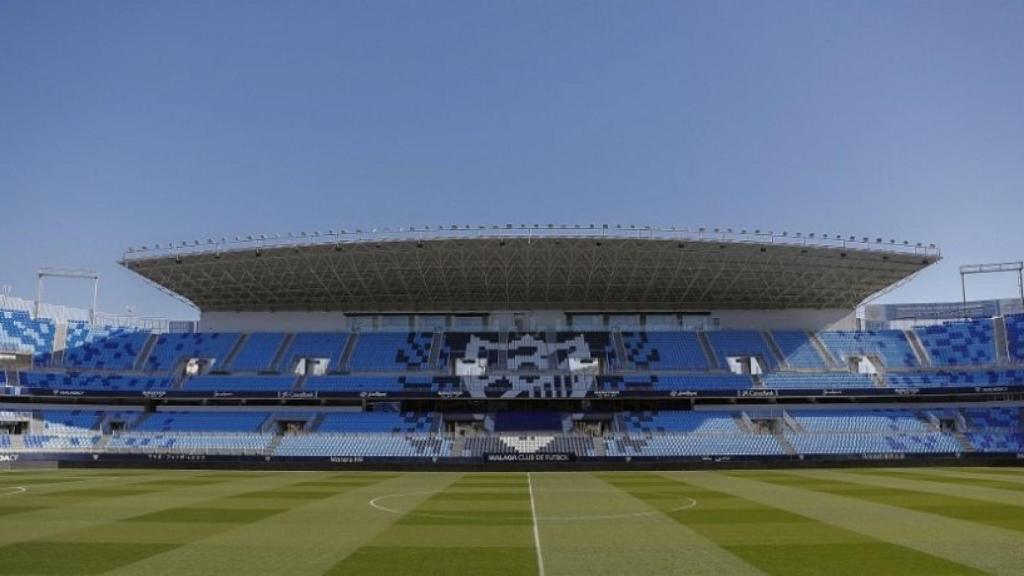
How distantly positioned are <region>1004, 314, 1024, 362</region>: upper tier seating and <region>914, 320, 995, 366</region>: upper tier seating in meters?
1.15

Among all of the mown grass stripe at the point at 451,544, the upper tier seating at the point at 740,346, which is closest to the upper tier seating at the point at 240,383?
the upper tier seating at the point at 740,346

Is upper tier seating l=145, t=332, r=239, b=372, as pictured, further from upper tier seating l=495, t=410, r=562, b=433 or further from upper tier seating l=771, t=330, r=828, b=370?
upper tier seating l=771, t=330, r=828, b=370

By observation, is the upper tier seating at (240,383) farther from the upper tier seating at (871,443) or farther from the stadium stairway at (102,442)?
the upper tier seating at (871,443)

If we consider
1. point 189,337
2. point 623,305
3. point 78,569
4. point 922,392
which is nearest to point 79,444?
point 189,337

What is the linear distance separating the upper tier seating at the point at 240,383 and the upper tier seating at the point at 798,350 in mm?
38154

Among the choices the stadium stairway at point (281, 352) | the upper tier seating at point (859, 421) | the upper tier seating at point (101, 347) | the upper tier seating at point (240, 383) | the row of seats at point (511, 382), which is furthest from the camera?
the stadium stairway at point (281, 352)

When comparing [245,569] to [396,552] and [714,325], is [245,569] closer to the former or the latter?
[396,552]

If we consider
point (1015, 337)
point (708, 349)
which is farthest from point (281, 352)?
point (1015, 337)

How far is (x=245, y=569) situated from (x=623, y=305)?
52.8 metres

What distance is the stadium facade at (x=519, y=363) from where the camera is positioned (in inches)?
2025

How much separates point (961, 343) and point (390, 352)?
44494 millimetres

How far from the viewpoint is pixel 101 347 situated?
62.6 metres

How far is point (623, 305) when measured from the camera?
63938 mm

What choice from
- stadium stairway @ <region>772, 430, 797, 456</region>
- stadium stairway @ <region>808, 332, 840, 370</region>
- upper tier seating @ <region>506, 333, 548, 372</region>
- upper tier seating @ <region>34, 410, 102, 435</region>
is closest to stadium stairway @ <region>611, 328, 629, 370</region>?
upper tier seating @ <region>506, 333, 548, 372</region>
